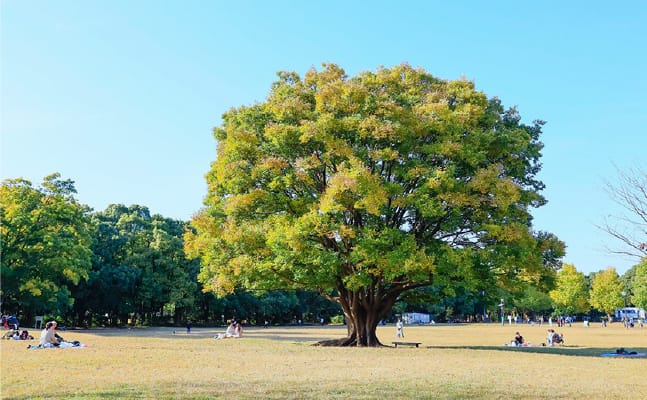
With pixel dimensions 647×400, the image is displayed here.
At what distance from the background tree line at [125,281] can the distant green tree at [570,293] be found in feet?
0.62

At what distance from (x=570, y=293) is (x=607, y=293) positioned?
1327 centimetres

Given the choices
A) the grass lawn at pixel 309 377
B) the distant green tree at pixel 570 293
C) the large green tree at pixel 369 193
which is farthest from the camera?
the distant green tree at pixel 570 293

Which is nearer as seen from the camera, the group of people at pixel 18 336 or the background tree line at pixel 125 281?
the group of people at pixel 18 336

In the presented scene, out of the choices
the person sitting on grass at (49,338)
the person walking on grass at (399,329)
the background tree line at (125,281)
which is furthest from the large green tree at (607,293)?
the person sitting on grass at (49,338)

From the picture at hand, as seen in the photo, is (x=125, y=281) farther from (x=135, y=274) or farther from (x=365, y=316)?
(x=365, y=316)

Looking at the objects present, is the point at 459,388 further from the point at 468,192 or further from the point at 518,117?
the point at 518,117

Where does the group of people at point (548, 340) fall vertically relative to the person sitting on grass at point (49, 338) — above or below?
below

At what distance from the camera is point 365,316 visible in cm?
3102

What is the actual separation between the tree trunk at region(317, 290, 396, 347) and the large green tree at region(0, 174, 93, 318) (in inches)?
1072

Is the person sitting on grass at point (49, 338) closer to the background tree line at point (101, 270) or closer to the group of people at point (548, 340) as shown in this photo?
the background tree line at point (101, 270)

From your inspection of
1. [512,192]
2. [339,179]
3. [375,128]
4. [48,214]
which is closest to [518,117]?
[512,192]

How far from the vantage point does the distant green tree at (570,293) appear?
107250 millimetres

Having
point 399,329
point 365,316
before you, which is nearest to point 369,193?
point 365,316

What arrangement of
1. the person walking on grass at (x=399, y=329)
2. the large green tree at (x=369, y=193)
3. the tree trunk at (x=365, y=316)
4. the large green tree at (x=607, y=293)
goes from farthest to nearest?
the large green tree at (x=607, y=293), the person walking on grass at (x=399, y=329), the tree trunk at (x=365, y=316), the large green tree at (x=369, y=193)
